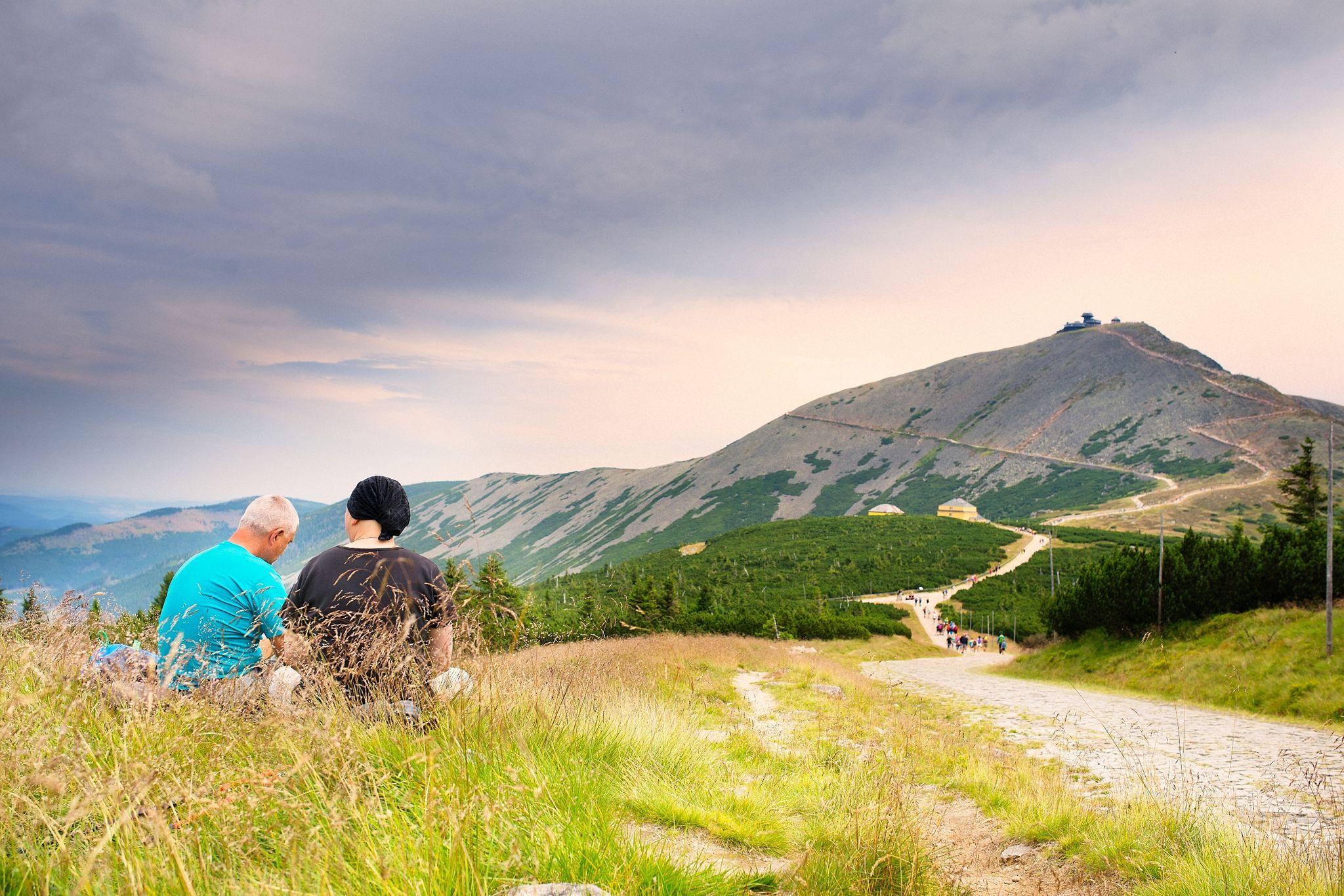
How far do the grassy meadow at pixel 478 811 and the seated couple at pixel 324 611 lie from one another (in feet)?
0.96

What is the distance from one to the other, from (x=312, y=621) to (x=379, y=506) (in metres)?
0.86

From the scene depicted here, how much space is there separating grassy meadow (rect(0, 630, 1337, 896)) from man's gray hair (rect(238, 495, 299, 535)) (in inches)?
43.2

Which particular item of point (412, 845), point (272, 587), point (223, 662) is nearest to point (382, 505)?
point (272, 587)

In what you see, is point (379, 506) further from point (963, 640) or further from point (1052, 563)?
point (1052, 563)

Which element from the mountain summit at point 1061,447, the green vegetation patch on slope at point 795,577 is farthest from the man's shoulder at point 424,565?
the mountain summit at point 1061,447

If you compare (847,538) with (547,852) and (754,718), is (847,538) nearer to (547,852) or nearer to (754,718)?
(754,718)

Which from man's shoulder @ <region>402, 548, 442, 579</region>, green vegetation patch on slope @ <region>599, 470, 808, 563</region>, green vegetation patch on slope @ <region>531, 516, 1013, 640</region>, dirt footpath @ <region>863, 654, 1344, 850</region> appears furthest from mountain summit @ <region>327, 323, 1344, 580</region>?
man's shoulder @ <region>402, 548, 442, 579</region>

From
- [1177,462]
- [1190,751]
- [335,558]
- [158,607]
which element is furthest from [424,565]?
[1177,462]

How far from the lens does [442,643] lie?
397 cm

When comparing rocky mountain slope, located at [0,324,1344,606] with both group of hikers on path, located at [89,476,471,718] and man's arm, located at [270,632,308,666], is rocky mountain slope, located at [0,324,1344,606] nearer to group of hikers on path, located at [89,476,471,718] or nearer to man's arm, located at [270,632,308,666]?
group of hikers on path, located at [89,476,471,718]

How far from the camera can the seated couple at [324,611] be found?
11.0 feet

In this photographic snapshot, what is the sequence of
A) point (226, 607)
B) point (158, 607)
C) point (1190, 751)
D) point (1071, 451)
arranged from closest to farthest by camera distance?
point (226, 607), point (1190, 751), point (158, 607), point (1071, 451)

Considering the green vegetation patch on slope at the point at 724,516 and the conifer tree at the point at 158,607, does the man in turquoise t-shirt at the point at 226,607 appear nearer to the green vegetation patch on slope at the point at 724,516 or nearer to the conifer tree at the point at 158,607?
the conifer tree at the point at 158,607

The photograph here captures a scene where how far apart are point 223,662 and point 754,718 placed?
7.40 m
